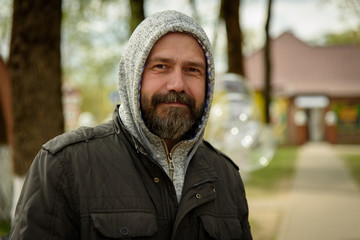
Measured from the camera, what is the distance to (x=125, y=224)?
5.83ft

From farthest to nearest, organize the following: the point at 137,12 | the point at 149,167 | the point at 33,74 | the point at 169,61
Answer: the point at 137,12 < the point at 33,74 < the point at 169,61 < the point at 149,167

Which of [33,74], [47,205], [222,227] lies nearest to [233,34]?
[33,74]

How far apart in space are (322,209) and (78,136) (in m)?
7.10

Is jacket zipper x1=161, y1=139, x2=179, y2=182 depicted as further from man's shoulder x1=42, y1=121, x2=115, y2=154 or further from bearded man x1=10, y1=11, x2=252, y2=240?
man's shoulder x1=42, y1=121, x2=115, y2=154

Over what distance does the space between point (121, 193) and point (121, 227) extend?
0.14 meters

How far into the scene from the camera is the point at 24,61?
15.7 ft

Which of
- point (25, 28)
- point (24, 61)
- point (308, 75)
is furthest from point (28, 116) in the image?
point (308, 75)

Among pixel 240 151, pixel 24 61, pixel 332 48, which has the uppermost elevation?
pixel 332 48

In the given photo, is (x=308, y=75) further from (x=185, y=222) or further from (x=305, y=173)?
(x=185, y=222)

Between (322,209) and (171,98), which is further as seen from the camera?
(322,209)

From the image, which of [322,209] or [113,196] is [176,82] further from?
[322,209]

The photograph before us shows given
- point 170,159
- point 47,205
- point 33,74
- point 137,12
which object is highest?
point 137,12

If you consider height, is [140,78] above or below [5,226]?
above

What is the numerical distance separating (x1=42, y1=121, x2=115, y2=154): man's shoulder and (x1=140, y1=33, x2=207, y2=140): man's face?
190 millimetres
